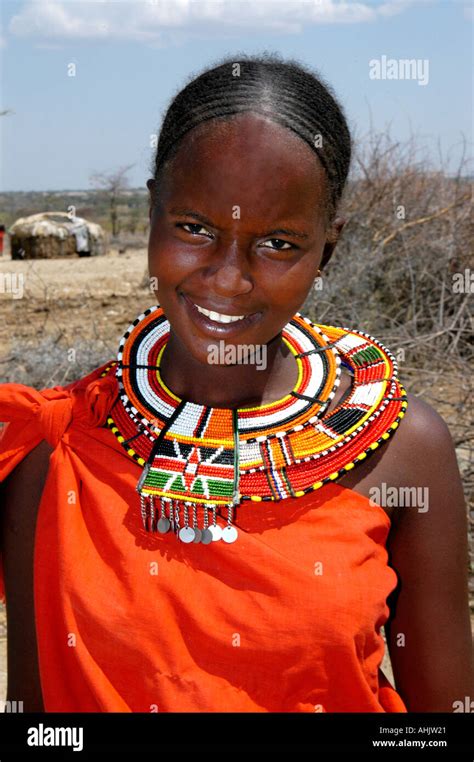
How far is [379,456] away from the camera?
1.29 m

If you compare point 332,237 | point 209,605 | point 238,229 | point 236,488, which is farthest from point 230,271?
point 209,605

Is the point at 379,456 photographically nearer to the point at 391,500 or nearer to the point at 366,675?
the point at 391,500

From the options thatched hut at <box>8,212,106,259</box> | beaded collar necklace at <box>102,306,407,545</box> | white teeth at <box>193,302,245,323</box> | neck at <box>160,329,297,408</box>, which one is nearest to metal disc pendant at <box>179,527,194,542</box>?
beaded collar necklace at <box>102,306,407,545</box>

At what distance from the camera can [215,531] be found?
122cm

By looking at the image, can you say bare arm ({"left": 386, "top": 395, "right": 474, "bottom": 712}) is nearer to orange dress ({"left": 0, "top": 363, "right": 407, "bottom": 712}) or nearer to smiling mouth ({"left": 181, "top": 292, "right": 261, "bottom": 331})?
orange dress ({"left": 0, "top": 363, "right": 407, "bottom": 712})

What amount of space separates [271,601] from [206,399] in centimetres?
34

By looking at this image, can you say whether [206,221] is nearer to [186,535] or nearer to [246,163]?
[246,163]

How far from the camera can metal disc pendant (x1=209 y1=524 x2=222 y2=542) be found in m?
1.21

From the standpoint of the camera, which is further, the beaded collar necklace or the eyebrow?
the beaded collar necklace

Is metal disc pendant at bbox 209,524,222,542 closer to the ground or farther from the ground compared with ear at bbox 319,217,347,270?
closer to the ground

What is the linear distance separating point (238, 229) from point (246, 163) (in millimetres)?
88

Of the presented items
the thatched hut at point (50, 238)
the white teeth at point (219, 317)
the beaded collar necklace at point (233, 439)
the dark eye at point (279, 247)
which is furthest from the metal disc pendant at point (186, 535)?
the thatched hut at point (50, 238)

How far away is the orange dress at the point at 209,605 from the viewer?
3.85ft
